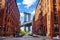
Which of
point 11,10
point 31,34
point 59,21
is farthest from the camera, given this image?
point 31,34

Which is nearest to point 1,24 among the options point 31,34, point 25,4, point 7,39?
point 7,39

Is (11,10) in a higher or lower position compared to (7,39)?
higher

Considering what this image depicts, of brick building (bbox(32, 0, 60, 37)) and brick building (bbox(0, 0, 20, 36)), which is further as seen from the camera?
brick building (bbox(32, 0, 60, 37))

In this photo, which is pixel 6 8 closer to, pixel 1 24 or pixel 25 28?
pixel 1 24

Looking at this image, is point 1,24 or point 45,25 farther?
point 45,25

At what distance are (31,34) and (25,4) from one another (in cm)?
315

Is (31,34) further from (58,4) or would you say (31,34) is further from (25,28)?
(58,4)

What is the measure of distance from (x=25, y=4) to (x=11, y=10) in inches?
77.2

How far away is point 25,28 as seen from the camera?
1247 cm

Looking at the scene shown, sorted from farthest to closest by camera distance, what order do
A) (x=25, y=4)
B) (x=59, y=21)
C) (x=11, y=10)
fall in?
(x=11, y=10) < (x=59, y=21) < (x=25, y=4)

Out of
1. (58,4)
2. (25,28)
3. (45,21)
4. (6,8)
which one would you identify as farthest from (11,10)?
(58,4)

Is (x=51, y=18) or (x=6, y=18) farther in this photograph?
(x=51, y=18)

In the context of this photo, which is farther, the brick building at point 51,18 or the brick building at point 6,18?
the brick building at point 51,18

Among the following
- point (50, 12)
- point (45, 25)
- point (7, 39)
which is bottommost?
point (7, 39)
